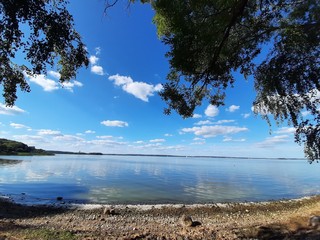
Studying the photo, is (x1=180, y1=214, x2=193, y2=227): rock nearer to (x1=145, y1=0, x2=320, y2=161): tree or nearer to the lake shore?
the lake shore

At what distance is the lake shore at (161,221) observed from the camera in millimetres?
12391

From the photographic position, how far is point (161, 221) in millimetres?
19688

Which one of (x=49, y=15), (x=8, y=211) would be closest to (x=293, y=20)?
(x=49, y=15)

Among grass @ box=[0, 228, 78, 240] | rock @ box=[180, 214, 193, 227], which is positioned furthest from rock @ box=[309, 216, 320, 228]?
grass @ box=[0, 228, 78, 240]

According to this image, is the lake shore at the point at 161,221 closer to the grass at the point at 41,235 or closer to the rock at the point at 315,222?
the grass at the point at 41,235

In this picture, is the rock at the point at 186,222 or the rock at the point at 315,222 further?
the rock at the point at 186,222

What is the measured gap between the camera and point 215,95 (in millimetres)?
14500

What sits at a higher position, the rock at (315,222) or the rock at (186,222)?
the rock at (315,222)

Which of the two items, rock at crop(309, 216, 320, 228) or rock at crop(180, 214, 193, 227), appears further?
rock at crop(180, 214, 193, 227)

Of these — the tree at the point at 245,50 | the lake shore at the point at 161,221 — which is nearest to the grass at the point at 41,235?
the lake shore at the point at 161,221

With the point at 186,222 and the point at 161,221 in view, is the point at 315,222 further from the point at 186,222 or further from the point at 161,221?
the point at 161,221

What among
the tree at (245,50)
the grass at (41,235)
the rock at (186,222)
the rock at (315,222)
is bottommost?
the grass at (41,235)

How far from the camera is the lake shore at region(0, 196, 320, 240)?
12391mm

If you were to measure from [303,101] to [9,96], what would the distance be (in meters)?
13.1
